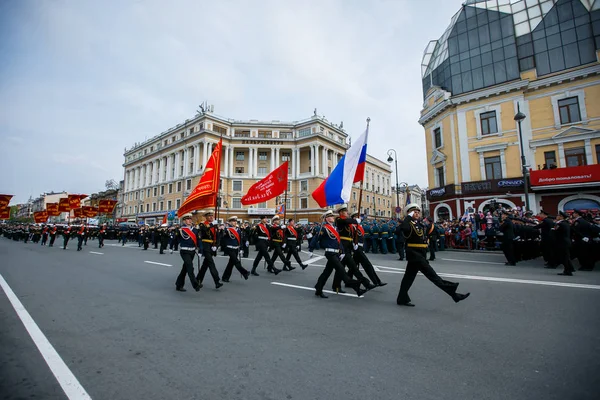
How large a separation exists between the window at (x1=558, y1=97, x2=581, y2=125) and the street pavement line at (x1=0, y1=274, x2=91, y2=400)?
32125 mm

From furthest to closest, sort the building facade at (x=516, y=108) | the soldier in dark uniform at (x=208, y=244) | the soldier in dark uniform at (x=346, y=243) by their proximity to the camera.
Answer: the building facade at (x=516, y=108) < the soldier in dark uniform at (x=208, y=244) < the soldier in dark uniform at (x=346, y=243)

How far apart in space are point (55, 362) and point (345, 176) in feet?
24.9

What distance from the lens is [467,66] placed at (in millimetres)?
28125

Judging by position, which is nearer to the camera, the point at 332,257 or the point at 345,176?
the point at 332,257

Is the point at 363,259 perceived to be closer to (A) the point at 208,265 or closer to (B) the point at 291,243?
(A) the point at 208,265

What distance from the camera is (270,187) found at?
13477 millimetres


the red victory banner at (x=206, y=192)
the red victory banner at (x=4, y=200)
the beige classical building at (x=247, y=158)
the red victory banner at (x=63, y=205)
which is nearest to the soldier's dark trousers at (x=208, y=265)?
the red victory banner at (x=206, y=192)

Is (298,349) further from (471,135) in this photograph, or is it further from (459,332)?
(471,135)

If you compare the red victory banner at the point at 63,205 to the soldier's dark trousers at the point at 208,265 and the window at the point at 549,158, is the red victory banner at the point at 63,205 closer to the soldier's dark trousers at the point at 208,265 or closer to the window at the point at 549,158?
the soldier's dark trousers at the point at 208,265

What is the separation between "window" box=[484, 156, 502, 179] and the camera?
25.4 meters

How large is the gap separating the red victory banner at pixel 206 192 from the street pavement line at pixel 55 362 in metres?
4.34

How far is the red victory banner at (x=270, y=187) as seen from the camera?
42.9 ft

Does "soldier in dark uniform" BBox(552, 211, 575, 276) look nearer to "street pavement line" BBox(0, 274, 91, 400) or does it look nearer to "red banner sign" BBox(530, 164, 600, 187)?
"street pavement line" BBox(0, 274, 91, 400)

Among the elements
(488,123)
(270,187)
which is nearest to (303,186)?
(488,123)
